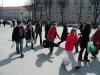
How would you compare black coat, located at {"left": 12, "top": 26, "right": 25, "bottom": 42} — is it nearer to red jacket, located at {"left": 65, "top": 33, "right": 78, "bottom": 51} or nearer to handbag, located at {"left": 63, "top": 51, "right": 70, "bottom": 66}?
handbag, located at {"left": 63, "top": 51, "right": 70, "bottom": 66}

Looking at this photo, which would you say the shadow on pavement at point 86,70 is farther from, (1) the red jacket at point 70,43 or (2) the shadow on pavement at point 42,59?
(2) the shadow on pavement at point 42,59

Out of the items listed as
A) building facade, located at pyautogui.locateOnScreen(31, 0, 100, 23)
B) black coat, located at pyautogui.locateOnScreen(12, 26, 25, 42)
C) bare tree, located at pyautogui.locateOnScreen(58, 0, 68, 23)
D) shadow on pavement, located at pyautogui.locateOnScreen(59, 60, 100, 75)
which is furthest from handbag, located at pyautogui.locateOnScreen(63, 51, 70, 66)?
bare tree, located at pyautogui.locateOnScreen(58, 0, 68, 23)

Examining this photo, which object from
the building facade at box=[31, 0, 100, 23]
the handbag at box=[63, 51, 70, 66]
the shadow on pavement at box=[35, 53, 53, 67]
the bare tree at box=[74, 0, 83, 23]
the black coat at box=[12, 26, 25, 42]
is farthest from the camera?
the building facade at box=[31, 0, 100, 23]

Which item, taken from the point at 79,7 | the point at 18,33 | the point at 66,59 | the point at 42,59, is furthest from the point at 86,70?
the point at 79,7

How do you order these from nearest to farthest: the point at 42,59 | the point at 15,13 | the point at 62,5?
the point at 42,59, the point at 62,5, the point at 15,13

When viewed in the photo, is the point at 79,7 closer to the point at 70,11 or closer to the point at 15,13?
the point at 70,11

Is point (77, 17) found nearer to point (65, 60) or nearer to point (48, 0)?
point (48, 0)

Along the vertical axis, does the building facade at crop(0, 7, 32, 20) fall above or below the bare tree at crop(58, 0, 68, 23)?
below

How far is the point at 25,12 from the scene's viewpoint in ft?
544

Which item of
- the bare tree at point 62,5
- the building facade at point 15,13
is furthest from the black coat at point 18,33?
the building facade at point 15,13

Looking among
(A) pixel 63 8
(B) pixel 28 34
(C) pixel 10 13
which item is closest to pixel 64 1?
(A) pixel 63 8

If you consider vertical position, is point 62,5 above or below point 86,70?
above

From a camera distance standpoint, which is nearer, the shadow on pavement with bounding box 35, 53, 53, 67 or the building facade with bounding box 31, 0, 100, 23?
the shadow on pavement with bounding box 35, 53, 53, 67

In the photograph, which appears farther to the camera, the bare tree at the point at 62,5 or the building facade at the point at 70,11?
the building facade at the point at 70,11
